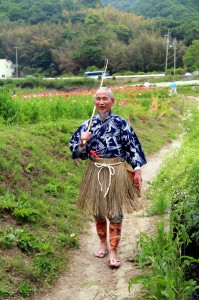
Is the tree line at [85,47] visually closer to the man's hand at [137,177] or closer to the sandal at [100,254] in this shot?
the sandal at [100,254]

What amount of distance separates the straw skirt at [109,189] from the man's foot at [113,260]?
0.43 m

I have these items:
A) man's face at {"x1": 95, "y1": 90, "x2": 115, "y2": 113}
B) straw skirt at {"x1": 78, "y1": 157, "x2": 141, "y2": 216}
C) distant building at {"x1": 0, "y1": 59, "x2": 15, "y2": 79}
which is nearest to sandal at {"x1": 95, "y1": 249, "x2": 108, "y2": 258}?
straw skirt at {"x1": 78, "y1": 157, "x2": 141, "y2": 216}

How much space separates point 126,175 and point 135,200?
0.96 ft

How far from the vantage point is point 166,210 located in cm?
600

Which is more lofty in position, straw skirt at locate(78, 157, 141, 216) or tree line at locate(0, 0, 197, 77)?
straw skirt at locate(78, 157, 141, 216)

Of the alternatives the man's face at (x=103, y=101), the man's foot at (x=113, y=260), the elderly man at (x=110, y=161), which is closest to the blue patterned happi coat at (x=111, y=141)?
the elderly man at (x=110, y=161)

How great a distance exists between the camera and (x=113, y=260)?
4762 millimetres

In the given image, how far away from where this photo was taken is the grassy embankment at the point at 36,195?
4383mm

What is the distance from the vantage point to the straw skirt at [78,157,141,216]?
470 centimetres

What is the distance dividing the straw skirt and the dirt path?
377 millimetres

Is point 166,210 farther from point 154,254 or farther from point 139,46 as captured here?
point 139,46

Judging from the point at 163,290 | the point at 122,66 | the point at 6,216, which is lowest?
the point at 122,66

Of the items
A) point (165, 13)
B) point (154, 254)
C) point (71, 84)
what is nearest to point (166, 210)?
point (154, 254)

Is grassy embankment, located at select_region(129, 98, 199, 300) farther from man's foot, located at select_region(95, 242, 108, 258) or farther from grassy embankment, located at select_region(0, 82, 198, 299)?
grassy embankment, located at select_region(0, 82, 198, 299)
